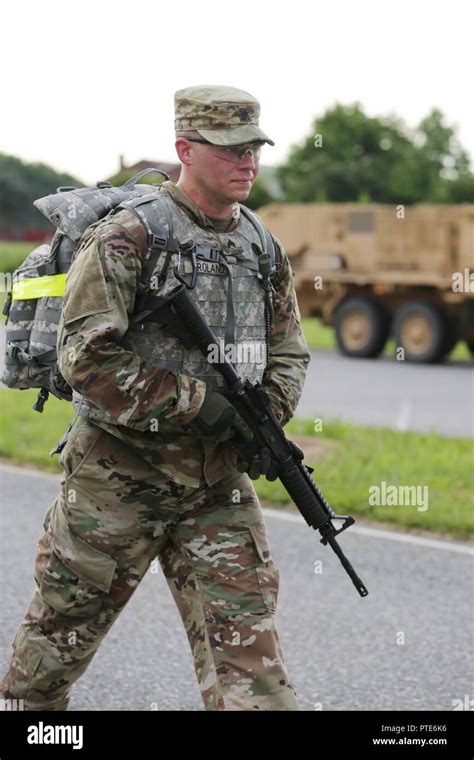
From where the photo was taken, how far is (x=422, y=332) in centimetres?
2005

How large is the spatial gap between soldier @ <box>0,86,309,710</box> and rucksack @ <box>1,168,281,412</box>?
0.17 metres

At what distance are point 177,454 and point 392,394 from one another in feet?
38.0

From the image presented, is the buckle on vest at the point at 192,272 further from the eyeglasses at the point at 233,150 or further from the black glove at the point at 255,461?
the black glove at the point at 255,461

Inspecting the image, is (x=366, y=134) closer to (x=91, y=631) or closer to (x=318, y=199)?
(x=318, y=199)

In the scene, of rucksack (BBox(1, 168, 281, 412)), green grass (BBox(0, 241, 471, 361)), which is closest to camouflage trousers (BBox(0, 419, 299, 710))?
rucksack (BBox(1, 168, 281, 412))

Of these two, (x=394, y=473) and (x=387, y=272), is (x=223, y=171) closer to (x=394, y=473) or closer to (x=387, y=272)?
(x=394, y=473)

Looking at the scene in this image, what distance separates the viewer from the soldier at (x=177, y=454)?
10.9ft

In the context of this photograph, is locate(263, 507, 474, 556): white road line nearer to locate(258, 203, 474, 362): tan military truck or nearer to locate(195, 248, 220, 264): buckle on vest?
locate(195, 248, 220, 264): buckle on vest

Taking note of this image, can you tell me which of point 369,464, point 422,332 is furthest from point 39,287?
point 422,332

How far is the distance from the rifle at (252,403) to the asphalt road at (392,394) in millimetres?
7431

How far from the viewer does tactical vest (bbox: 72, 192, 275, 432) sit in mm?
3402

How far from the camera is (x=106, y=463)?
351cm

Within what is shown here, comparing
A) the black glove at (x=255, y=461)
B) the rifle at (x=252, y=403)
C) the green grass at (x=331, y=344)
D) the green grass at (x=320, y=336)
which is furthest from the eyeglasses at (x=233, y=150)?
the green grass at (x=331, y=344)

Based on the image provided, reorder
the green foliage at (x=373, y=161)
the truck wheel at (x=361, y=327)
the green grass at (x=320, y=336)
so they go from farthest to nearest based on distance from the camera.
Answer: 1. the green foliage at (x=373, y=161)
2. the green grass at (x=320, y=336)
3. the truck wheel at (x=361, y=327)
